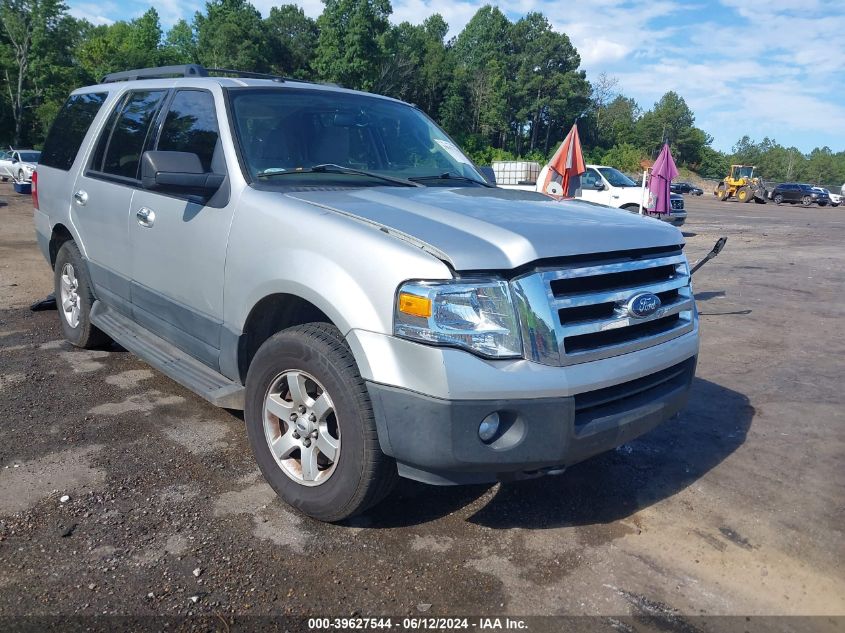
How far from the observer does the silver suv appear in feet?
8.37

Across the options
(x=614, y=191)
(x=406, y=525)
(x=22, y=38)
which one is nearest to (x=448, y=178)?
(x=406, y=525)

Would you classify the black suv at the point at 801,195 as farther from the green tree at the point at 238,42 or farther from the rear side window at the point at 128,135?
the rear side window at the point at 128,135

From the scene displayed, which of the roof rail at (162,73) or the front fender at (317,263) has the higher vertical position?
the roof rail at (162,73)

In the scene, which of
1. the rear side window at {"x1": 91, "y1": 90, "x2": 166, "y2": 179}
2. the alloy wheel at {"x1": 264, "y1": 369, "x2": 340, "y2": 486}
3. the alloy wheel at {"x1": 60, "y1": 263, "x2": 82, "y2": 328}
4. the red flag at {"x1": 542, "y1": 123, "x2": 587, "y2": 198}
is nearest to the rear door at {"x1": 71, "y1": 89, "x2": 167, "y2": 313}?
the rear side window at {"x1": 91, "y1": 90, "x2": 166, "y2": 179}

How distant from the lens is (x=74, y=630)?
7.70 ft

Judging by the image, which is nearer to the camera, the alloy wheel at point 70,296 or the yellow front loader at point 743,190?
the alloy wheel at point 70,296

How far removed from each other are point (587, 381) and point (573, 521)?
0.92 meters

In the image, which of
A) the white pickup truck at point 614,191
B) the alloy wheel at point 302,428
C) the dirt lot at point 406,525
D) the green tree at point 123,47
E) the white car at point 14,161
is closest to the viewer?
the dirt lot at point 406,525

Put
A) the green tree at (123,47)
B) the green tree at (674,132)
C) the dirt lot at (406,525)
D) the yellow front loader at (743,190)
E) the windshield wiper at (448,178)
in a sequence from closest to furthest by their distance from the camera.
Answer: the dirt lot at (406,525) → the windshield wiper at (448,178) → the yellow front loader at (743,190) → the green tree at (123,47) → the green tree at (674,132)

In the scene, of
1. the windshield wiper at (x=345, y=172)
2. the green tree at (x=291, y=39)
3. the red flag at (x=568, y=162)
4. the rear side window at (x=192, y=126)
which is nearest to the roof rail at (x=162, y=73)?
the rear side window at (x=192, y=126)

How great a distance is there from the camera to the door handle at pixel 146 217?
3.99 metres

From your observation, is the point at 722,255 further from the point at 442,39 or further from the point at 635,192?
the point at 442,39

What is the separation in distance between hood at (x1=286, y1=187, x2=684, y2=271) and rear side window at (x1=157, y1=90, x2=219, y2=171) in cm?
81

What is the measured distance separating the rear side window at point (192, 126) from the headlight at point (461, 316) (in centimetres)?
171
